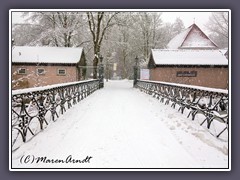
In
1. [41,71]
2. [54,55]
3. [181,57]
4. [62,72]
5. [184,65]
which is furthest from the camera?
[62,72]

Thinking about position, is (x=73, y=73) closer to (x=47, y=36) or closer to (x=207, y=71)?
(x=47, y=36)

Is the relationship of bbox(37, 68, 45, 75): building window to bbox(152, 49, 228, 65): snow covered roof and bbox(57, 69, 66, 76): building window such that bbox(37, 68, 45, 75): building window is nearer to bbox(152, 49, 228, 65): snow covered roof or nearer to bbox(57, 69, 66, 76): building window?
bbox(57, 69, 66, 76): building window

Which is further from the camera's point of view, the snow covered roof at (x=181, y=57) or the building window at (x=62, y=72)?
the building window at (x=62, y=72)

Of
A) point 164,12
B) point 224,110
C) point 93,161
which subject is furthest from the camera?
point 224,110

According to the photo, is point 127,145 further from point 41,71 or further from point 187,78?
point 41,71

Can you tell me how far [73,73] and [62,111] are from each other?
14.6 metres

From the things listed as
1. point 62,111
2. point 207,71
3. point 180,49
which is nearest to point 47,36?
point 180,49

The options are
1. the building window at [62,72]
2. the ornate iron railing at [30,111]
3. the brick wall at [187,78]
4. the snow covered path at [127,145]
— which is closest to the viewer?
the snow covered path at [127,145]

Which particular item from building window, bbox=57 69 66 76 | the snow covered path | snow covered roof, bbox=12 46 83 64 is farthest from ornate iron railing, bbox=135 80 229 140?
building window, bbox=57 69 66 76

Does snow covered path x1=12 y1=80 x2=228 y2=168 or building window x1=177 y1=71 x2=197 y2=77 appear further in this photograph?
building window x1=177 y1=71 x2=197 y2=77

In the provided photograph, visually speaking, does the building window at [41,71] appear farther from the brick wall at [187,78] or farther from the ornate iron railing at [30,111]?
the ornate iron railing at [30,111]

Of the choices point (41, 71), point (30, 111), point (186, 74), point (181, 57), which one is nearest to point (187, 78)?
point (186, 74)

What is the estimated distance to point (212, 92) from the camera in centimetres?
A: 655

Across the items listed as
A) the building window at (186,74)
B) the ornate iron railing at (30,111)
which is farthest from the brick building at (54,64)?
the ornate iron railing at (30,111)
